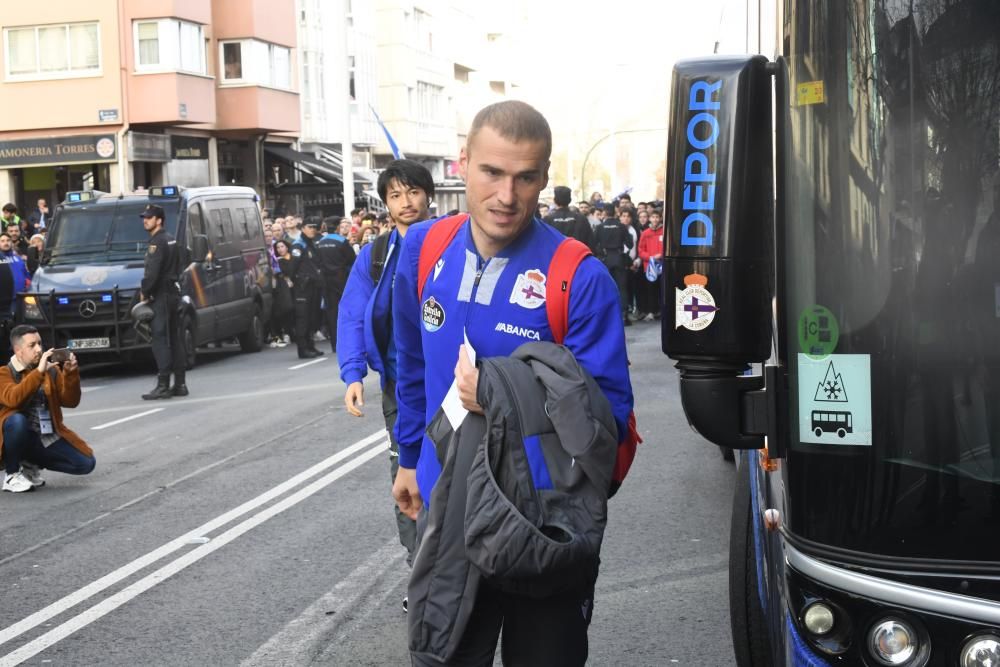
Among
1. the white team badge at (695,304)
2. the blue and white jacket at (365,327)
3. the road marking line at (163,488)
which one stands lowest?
the road marking line at (163,488)

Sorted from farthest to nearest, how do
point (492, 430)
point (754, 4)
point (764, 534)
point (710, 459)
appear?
point (710, 459) < point (754, 4) < point (764, 534) < point (492, 430)

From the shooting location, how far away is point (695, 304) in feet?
9.86

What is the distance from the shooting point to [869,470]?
2916 mm

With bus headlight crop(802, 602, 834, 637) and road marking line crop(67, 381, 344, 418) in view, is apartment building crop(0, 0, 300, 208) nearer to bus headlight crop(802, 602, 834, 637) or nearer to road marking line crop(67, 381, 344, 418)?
road marking line crop(67, 381, 344, 418)

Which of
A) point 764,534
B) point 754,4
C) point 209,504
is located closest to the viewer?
point 764,534

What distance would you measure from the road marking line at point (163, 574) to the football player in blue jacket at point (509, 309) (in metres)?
3.12

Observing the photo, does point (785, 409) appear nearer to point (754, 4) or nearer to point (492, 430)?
point (492, 430)

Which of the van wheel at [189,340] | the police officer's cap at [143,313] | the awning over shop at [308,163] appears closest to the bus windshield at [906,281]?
the police officer's cap at [143,313]

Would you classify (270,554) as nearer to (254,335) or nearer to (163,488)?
(163,488)

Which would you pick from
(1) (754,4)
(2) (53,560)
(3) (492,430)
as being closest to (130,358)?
(2) (53,560)

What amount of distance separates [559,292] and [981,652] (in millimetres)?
1144

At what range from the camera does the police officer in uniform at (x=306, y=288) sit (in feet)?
64.6

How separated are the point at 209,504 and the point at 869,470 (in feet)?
21.7

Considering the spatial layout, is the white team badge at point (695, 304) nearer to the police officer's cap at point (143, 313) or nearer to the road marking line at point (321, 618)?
the road marking line at point (321, 618)
